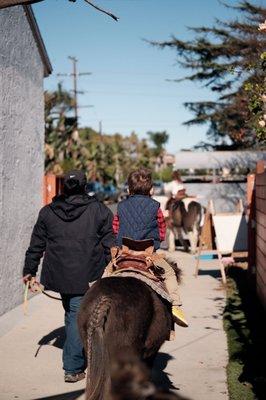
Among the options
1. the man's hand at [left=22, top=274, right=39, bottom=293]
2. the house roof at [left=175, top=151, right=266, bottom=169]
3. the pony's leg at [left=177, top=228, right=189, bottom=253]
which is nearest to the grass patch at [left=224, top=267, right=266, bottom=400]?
the man's hand at [left=22, top=274, right=39, bottom=293]

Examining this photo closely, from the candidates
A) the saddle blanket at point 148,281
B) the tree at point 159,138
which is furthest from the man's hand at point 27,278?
the tree at point 159,138

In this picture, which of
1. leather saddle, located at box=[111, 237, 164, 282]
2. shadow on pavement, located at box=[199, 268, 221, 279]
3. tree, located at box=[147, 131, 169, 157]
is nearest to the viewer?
leather saddle, located at box=[111, 237, 164, 282]

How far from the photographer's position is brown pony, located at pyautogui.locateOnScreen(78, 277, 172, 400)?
11.7ft

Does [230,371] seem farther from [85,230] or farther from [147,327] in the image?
[147,327]

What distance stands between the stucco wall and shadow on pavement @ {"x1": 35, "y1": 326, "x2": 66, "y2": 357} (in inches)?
42.4

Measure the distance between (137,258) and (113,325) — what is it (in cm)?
96

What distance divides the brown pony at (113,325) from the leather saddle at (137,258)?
25cm

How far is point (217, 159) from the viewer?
28.5m

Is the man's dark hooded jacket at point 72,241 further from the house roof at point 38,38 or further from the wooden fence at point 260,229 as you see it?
the house roof at point 38,38

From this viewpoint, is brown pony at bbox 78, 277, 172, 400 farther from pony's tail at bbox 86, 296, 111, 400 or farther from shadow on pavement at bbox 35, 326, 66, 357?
shadow on pavement at bbox 35, 326, 66, 357

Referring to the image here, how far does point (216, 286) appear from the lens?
11883mm

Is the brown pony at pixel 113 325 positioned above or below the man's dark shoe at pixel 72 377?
above

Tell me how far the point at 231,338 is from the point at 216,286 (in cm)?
419

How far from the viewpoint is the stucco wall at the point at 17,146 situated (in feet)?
29.5
